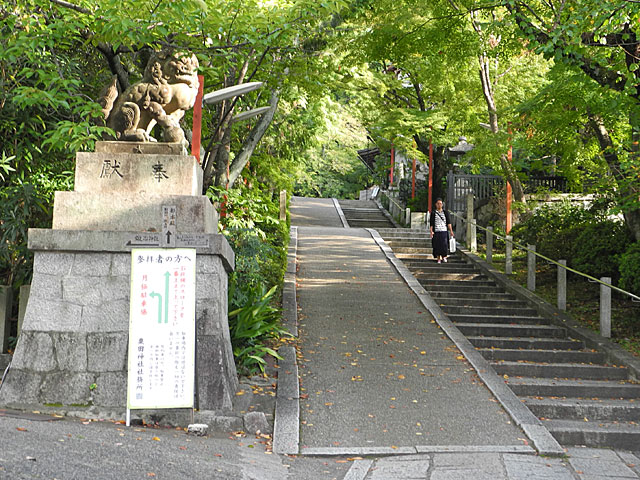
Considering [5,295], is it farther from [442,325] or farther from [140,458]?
[442,325]

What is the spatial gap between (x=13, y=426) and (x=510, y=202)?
15641 mm

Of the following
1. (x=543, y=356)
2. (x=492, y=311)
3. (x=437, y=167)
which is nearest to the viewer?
(x=543, y=356)

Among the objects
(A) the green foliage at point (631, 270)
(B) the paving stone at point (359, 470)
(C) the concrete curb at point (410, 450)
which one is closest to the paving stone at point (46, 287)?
(C) the concrete curb at point (410, 450)

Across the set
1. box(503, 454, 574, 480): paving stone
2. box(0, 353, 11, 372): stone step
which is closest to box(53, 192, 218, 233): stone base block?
box(0, 353, 11, 372): stone step

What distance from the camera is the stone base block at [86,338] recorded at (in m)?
7.02

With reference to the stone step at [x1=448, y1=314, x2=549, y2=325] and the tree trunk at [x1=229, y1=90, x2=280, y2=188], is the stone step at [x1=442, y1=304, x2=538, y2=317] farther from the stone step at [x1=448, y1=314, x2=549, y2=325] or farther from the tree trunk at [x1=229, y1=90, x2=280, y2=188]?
the tree trunk at [x1=229, y1=90, x2=280, y2=188]

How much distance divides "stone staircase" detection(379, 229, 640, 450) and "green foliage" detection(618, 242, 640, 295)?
120cm

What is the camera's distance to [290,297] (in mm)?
12391

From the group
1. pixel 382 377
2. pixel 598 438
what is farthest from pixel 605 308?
pixel 382 377

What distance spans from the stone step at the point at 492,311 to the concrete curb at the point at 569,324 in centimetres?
21

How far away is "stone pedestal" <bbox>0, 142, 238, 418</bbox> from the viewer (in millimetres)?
7027

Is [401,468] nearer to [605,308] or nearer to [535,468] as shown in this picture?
[535,468]

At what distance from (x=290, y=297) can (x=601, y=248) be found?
19.7 ft

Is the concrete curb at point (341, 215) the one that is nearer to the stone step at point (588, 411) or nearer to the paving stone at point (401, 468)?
the stone step at point (588, 411)
